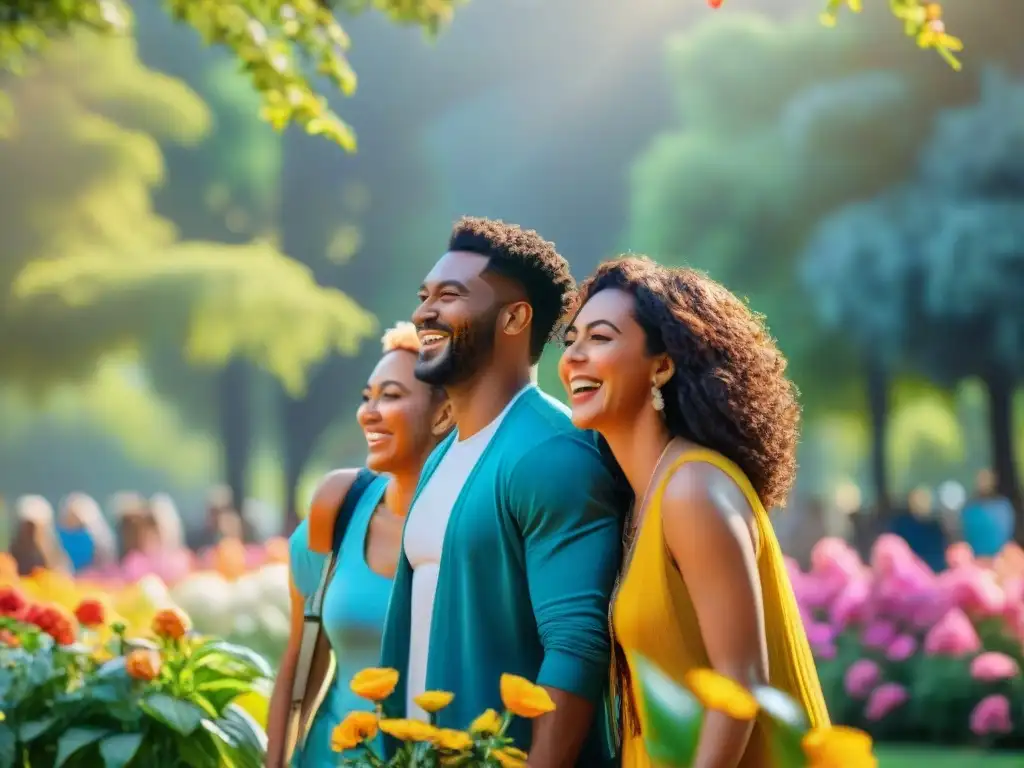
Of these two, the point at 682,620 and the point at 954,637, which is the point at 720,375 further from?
the point at 954,637

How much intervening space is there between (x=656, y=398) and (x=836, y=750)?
126cm

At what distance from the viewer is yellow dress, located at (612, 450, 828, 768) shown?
2.61 meters

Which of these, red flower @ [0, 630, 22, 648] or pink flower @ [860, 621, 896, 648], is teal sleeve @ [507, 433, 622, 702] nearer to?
red flower @ [0, 630, 22, 648]

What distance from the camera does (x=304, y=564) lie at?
4164 millimetres

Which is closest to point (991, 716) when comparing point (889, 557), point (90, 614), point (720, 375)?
point (889, 557)

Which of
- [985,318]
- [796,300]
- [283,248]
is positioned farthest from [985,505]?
[283,248]

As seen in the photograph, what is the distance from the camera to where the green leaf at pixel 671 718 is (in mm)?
1611

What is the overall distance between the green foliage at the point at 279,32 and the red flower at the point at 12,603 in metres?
2.65

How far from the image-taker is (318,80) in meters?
27.0

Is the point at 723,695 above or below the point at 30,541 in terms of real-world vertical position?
below

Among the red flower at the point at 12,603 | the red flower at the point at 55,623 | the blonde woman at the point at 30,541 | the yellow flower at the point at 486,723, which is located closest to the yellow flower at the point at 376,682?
the yellow flower at the point at 486,723

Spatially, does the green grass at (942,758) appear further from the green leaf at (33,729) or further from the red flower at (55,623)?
the green leaf at (33,729)

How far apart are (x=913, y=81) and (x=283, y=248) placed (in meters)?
11.0

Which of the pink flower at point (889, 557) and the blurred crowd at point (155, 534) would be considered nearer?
the pink flower at point (889, 557)
